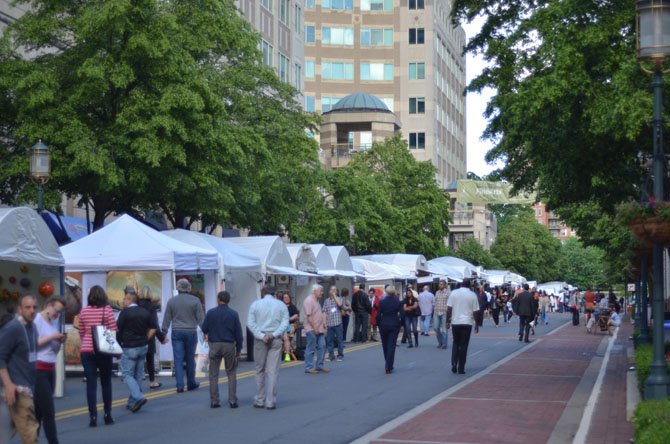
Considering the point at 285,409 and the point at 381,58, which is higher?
the point at 381,58

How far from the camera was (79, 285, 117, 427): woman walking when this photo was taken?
47.4 ft

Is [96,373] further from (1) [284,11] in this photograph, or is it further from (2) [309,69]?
(2) [309,69]

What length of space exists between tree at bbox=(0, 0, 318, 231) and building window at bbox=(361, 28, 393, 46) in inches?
2869

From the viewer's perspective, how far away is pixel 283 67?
61.5 metres

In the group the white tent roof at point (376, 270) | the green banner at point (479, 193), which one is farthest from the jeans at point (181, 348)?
the green banner at point (479, 193)

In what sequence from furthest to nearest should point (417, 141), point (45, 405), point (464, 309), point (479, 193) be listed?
point (417, 141) < point (479, 193) < point (464, 309) < point (45, 405)

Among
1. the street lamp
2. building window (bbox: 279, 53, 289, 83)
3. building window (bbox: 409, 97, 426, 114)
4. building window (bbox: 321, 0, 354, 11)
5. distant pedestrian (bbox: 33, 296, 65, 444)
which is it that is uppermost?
building window (bbox: 321, 0, 354, 11)

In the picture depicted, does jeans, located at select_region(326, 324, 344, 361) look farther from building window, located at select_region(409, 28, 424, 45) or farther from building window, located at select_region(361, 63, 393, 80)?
building window, located at select_region(409, 28, 424, 45)

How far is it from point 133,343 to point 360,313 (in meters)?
21.9

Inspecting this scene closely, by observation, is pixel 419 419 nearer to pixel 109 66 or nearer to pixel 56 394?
pixel 56 394

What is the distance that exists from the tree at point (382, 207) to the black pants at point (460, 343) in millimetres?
25343

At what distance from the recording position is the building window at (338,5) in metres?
104

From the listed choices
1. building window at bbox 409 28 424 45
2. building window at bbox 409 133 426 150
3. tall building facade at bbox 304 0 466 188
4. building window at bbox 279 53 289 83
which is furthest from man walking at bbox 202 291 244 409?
building window at bbox 409 28 424 45

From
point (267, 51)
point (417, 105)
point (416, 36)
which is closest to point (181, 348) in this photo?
point (267, 51)
